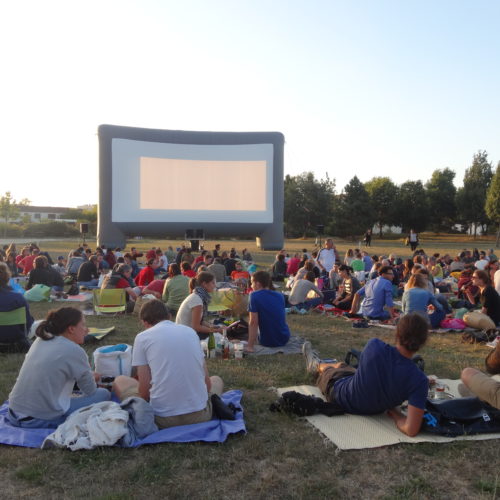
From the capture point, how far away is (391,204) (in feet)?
154

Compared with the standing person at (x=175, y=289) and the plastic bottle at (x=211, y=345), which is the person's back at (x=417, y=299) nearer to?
the plastic bottle at (x=211, y=345)

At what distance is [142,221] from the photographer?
2105 cm

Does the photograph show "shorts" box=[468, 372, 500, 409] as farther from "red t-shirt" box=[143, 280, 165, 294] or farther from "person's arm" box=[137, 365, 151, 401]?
"red t-shirt" box=[143, 280, 165, 294]

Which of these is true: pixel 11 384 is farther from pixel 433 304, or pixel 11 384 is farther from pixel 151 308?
pixel 433 304

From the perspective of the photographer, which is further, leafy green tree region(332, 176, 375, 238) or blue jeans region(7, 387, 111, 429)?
leafy green tree region(332, 176, 375, 238)

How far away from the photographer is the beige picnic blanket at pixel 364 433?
10.7 ft

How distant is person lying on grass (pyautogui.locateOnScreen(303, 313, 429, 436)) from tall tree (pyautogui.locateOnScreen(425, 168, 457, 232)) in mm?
46124

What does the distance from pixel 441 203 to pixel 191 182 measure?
33.4m

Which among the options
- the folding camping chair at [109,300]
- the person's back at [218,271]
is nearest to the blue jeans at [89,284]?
the person's back at [218,271]

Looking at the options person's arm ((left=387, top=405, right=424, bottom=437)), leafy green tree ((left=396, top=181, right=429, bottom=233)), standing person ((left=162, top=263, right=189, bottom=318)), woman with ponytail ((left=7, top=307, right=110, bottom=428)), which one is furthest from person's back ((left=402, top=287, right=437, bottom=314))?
leafy green tree ((left=396, top=181, right=429, bottom=233))

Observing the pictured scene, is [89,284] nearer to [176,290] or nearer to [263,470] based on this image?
[176,290]

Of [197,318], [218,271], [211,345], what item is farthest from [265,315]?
[218,271]

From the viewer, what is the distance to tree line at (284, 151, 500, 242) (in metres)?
41.6

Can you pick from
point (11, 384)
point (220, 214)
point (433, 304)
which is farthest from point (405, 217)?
point (11, 384)
